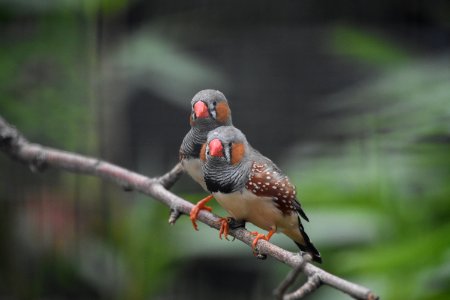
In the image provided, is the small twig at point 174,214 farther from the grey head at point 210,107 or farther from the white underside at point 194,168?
the grey head at point 210,107

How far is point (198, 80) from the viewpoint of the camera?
278 centimetres

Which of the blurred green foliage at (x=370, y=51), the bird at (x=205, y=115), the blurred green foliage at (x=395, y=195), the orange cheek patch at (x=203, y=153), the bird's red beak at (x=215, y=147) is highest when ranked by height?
the blurred green foliage at (x=370, y=51)

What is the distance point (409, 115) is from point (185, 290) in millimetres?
1920

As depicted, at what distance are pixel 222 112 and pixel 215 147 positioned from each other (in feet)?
0.12

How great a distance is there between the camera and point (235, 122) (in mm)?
2916

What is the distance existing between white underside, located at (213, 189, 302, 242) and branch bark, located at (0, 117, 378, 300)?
0.02m

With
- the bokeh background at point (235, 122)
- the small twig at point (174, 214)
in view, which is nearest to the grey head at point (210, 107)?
the small twig at point (174, 214)

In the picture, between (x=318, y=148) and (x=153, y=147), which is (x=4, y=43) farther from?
(x=318, y=148)

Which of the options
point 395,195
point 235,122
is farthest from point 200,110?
point 235,122

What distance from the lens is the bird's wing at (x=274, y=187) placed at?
0.88m

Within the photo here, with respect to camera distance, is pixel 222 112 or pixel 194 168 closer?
pixel 222 112

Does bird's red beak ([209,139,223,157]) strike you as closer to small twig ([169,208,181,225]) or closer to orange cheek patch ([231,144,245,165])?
orange cheek patch ([231,144,245,165])

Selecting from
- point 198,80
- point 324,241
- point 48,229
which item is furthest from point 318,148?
point 48,229

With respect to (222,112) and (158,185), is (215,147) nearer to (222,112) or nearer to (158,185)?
(222,112)
